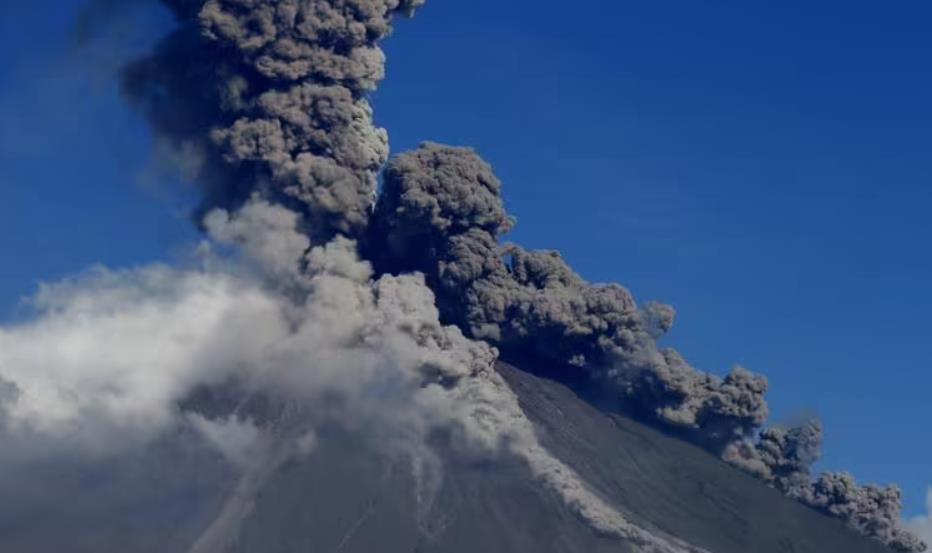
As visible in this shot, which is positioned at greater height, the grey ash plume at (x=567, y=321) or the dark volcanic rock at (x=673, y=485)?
the grey ash plume at (x=567, y=321)

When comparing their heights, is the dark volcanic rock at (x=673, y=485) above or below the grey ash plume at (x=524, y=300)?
below

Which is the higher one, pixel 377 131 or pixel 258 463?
pixel 377 131

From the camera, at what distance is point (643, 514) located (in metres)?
69.1

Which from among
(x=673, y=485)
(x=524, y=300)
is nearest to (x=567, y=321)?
(x=524, y=300)

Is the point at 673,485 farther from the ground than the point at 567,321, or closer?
closer

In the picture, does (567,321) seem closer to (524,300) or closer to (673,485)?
(524,300)

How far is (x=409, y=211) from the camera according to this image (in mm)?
69750

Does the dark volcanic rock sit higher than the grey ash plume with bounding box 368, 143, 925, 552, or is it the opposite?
the grey ash plume with bounding box 368, 143, 925, 552

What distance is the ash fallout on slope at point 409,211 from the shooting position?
68688 mm

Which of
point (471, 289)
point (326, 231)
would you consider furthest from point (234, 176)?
point (471, 289)

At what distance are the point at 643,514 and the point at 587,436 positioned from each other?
4.43 m

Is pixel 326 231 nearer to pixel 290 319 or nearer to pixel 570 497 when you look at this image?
pixel 290 319

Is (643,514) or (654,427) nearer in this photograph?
(643,514)

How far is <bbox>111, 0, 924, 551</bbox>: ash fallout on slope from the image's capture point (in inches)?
2704
